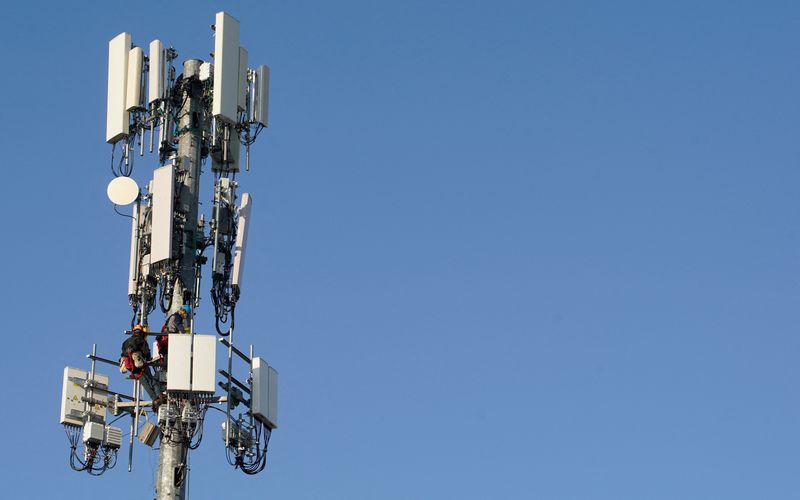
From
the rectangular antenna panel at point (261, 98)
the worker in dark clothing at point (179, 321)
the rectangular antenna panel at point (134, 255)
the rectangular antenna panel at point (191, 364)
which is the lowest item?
the rectangular antenna panel at point (191, 364)

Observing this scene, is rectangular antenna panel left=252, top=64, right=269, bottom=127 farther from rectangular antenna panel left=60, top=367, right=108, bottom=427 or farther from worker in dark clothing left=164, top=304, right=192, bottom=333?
rectangular antenna panel left=60, top=367, right=108, bottom=427

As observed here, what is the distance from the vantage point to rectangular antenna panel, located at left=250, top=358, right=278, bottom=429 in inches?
1950

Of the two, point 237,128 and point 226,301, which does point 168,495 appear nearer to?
point 226,301

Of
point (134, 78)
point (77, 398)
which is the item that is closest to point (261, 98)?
point (134, 78)

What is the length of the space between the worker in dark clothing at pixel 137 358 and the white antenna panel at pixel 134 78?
24.2ft

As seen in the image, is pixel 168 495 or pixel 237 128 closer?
pixel 168 495

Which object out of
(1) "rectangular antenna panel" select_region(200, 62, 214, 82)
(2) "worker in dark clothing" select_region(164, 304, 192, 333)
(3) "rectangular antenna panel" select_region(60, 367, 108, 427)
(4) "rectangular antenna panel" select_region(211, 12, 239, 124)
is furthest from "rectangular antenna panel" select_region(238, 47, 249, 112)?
(3) "rectangular antenna panel" select_region(60, 367, 108, 427)

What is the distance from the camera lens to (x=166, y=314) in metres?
49.9

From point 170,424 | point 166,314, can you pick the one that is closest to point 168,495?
point 170,424

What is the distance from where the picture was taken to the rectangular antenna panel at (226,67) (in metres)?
51.0

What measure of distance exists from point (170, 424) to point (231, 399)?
1.95 metres

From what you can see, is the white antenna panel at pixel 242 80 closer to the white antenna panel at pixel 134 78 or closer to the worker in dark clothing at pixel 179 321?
the white antenna panel at pixel 134 78

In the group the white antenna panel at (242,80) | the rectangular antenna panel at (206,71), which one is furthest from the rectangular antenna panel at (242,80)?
the rectangular antenna panel at (206,71)

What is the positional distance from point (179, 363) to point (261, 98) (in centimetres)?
962
